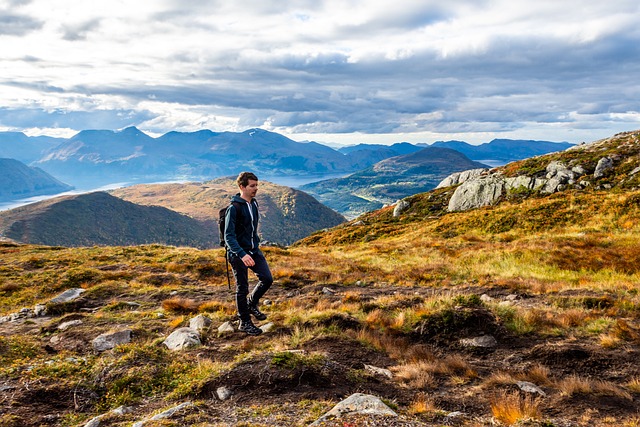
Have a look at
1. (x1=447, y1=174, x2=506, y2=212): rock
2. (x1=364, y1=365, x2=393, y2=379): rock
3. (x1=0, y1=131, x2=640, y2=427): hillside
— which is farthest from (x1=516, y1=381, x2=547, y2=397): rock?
(x1=447, y1=174, x2=506, y2=212): rock

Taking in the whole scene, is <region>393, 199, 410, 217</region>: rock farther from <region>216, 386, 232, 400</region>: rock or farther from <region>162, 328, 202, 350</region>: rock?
<region>216, 386, 232, 400</region>: rock

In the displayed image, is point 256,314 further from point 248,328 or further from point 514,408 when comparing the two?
point 514,408

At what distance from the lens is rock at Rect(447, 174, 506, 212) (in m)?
50.3

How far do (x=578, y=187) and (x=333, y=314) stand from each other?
145 feet

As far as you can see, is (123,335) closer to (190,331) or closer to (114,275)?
(190,331)

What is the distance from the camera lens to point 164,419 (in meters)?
4.97

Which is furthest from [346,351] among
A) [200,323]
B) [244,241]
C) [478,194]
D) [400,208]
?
[400,208]

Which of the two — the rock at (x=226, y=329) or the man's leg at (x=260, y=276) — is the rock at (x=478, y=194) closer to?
the man's leg at (x=260, y=276)

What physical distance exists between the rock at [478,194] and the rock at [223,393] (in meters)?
48.5

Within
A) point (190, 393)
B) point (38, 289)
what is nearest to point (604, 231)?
point (190, 393)

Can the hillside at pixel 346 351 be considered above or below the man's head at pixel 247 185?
below

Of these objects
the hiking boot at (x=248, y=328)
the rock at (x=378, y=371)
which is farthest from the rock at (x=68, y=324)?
the rock at (x=378, y=371)

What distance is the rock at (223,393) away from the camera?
594 centimetres

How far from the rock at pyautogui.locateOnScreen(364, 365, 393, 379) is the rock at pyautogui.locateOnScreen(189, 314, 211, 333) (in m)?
4.67
